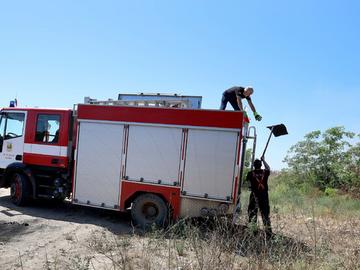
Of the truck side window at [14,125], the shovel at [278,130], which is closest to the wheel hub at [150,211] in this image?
the shovel at [278,130]

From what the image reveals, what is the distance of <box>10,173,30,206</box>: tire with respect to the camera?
416 inches

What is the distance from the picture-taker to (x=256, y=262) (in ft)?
15.1

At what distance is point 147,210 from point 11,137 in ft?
15.3

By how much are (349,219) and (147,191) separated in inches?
251

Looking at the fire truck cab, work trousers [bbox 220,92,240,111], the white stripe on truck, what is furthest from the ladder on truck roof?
the white stripe on truck

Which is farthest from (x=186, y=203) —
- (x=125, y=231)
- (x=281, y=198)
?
(x=281, y=198)

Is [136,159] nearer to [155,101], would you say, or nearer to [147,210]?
[147,210]

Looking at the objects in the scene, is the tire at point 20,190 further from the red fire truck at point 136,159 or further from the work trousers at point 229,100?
the work trousers at point 229,100

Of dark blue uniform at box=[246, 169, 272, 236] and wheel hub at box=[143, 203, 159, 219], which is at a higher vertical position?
dark blue uniform at box=[246, 169, 272, 236]

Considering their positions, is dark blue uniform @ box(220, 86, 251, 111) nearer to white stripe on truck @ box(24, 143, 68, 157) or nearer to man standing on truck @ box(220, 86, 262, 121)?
man standing on truck @ box(220, 86, 262, 121)

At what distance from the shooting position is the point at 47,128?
34.5 feet

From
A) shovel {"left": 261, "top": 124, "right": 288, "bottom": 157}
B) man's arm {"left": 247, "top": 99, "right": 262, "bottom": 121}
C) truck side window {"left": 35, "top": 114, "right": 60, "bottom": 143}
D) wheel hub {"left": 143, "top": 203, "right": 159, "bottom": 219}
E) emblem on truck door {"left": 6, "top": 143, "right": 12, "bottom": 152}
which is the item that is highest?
man's arm {"left": 247, "top": 99, "right": 262, "bottom": 121}

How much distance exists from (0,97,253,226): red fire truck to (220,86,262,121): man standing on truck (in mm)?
481

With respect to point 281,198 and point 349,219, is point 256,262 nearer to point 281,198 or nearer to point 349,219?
point 349,219
